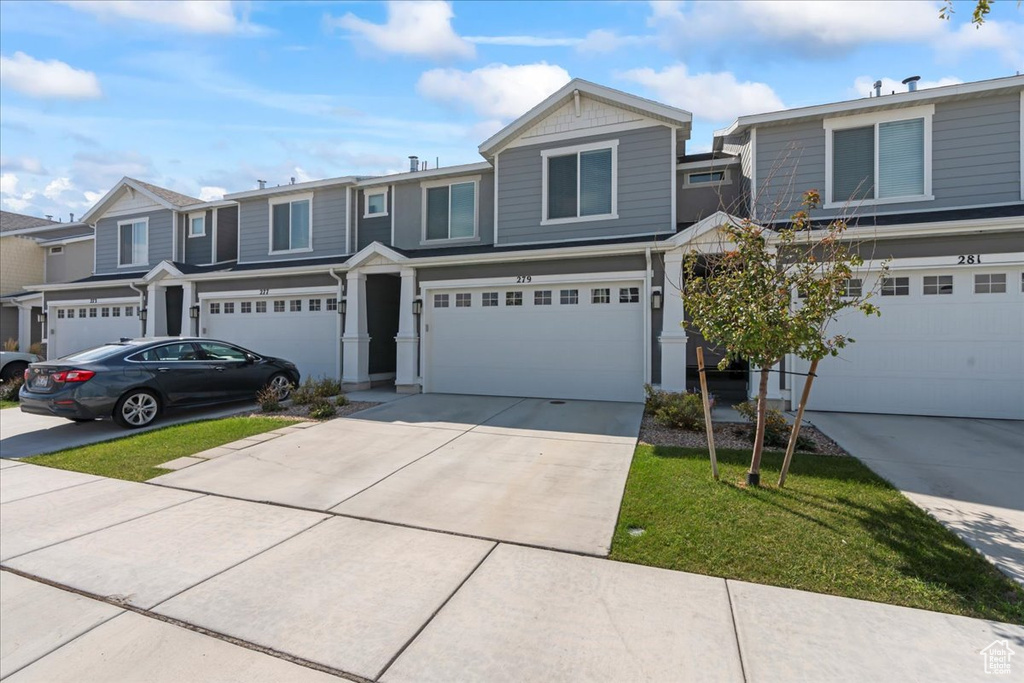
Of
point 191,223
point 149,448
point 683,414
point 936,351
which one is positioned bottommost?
point 149,448

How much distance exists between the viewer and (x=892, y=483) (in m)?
4.88

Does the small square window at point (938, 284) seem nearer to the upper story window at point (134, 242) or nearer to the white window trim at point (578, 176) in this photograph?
the white window trim at point (578, 176)

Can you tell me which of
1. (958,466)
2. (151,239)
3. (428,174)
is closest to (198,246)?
(151,239)

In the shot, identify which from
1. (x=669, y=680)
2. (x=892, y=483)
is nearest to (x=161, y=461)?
(x=669, y=680)

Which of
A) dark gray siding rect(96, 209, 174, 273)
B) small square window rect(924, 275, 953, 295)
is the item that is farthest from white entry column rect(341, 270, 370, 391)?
small square window rect(924, 275, 953, 295)

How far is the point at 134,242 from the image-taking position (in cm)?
1655

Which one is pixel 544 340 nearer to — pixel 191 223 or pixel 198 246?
pixel 198 246

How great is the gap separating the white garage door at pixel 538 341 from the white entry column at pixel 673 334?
579mm

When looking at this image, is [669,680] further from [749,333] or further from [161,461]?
[161,461]

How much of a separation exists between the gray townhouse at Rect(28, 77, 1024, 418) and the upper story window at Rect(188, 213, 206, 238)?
2.34 meters

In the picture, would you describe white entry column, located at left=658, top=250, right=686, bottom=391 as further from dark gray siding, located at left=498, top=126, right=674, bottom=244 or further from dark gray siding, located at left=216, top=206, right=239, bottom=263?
dark gray siding, located at left=216, top=206, right=239, bottom=263

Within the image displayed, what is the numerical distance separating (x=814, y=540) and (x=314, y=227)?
46.1 feet

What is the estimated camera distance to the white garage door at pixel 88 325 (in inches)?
580

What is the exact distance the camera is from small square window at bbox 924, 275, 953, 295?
8016 millimetres
